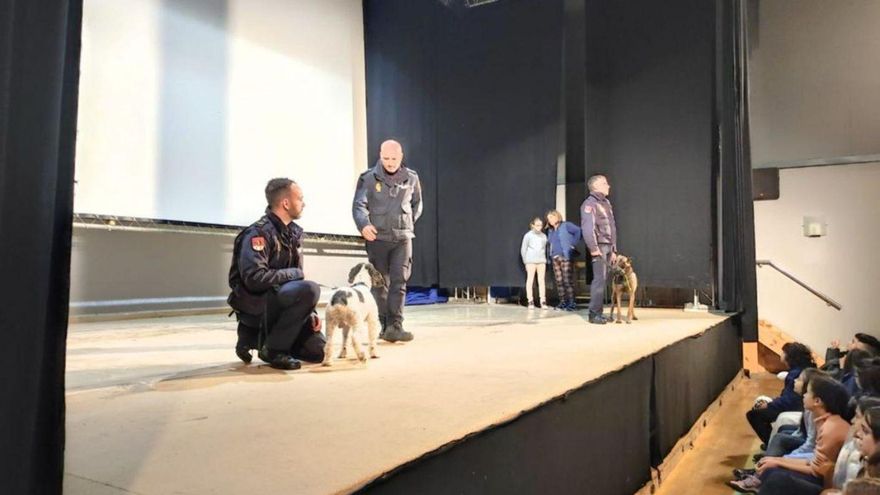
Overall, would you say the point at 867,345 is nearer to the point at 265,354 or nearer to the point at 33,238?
the point at 265,354

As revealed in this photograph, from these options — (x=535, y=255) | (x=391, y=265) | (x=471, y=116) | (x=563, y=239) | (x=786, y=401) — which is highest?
(x=471, y=116)

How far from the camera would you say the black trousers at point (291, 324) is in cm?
303

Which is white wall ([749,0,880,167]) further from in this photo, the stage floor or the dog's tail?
the dog's tail

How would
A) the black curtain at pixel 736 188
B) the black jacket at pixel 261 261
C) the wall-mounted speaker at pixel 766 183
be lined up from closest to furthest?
the black jacket at pixel 261 261 < the black curtain at pixel 736 188 < the wall-mounted speaker at pixel 766 183

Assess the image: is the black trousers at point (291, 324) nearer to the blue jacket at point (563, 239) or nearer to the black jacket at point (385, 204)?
the black jacket at point (385, 204)

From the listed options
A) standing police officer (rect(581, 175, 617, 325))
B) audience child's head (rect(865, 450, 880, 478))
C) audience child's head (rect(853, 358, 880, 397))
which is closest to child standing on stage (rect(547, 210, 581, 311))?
standing police officer (rect(581, 175, 617, 325))

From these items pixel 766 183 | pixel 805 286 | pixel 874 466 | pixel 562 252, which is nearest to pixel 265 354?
pixel 874 466

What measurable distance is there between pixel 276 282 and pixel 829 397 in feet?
8.10

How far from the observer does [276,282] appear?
2957 mm

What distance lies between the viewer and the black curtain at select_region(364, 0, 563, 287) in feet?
27.5

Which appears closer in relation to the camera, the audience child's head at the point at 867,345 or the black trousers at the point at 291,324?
the black trousers at the point at 291,324

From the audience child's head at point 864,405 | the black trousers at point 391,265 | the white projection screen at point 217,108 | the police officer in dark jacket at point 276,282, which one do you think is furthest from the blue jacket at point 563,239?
the audience child's head at point 864,405

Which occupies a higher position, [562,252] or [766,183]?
[766,183]

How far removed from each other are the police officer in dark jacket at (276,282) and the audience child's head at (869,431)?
227 cm
